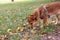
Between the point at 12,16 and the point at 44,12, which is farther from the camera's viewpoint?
the point at 12,16

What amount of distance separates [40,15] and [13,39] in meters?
1.33

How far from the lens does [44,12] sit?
636 cm

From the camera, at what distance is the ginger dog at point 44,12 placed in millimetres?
6041

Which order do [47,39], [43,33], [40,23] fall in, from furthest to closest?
1. [40,23]
2. [43,33]
3. [47,39]

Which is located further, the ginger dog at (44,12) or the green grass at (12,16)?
the green grass at (12,16)

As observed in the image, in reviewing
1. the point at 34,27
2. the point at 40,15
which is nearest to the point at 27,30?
the point at 34,27

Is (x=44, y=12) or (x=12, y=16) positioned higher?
(x=44, y=12)

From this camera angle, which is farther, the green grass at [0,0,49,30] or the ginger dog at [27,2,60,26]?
the green grass at [0,0,49,30]

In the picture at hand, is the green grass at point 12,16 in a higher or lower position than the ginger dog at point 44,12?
lower

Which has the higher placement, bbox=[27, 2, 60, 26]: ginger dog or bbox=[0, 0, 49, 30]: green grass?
bbox=[27, 2, 60, 26]: ginger dog

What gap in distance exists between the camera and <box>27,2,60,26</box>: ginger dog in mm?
6041

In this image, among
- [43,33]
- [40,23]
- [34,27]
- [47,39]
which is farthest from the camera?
[40,23]

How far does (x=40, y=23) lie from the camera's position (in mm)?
6766

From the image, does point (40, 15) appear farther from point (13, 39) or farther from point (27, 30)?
point (13, 39)
